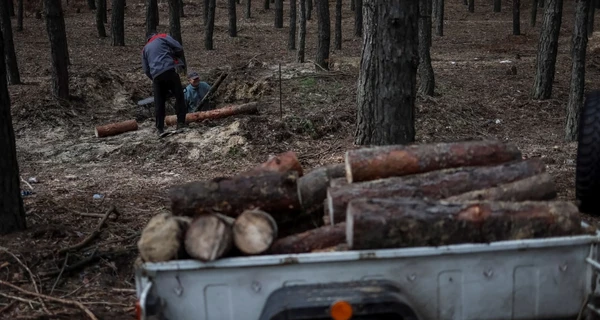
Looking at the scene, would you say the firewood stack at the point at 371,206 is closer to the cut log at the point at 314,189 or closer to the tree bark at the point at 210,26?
the cut log at the point at 314,189

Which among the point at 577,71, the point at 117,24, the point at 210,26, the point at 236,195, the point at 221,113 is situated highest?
the point at 117,24

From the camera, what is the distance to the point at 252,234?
3662mm

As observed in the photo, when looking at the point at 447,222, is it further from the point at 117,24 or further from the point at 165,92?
the point at 117,24

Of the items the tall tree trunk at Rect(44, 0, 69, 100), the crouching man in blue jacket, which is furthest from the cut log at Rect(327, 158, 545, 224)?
the tall tree trunk at Rect(44, 0, 69, 100)

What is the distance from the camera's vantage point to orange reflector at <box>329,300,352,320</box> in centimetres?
334

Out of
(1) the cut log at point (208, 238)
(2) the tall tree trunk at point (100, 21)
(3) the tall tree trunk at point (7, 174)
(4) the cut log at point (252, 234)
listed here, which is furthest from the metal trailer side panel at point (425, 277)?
(2) the tall tree trunk at point (100, 21)

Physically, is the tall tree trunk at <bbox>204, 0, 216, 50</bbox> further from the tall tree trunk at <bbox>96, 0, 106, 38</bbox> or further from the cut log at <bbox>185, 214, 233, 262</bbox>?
the cut log at <bbox>185, 214, 233, 262</bbox>

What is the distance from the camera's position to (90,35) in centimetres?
2616

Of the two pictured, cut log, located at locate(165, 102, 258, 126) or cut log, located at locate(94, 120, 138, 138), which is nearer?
cut log, located at locate(94, 120, 138, 138)

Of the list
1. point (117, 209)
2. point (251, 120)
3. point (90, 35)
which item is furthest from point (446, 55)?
point (117, 209)

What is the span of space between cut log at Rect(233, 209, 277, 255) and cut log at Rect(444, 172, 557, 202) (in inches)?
48.2

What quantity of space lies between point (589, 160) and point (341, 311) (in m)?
4.06

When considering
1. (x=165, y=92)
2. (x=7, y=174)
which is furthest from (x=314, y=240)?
(x=165, y=92)

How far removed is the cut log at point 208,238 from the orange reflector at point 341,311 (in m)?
0.69
